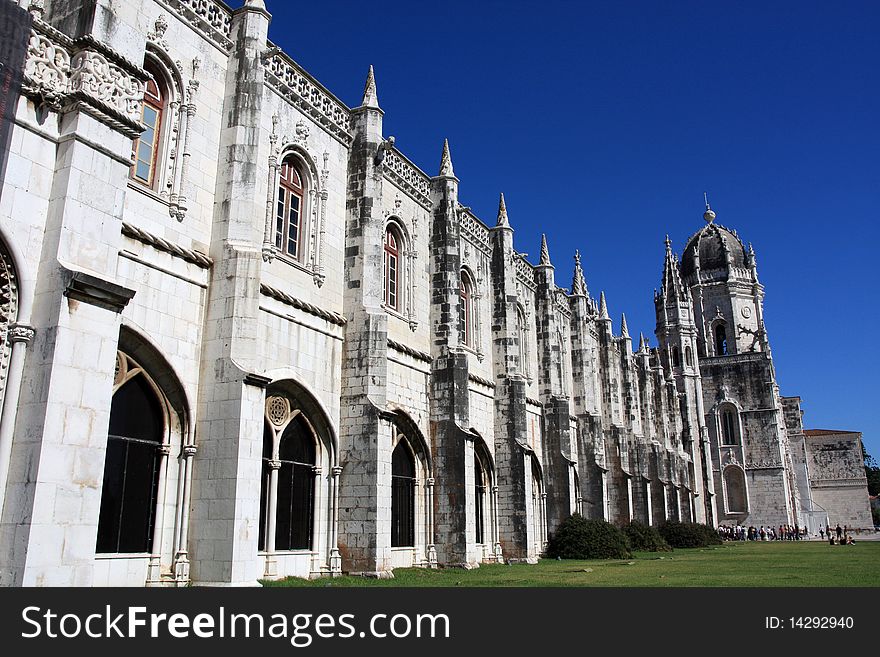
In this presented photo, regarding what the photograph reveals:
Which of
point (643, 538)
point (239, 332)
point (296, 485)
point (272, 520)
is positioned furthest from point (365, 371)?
point (643, 538)

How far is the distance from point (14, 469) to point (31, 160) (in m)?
4.23

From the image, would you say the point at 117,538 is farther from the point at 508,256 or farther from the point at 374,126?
the point at 508,256

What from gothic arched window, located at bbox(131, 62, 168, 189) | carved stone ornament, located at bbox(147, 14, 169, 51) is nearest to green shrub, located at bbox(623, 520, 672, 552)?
gothic arched window, located at bbox(131, 62, 168, 189)

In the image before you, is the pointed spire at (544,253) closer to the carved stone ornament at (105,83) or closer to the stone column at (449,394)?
the stone column at (449,394)

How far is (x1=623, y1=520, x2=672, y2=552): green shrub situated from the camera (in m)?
32.9

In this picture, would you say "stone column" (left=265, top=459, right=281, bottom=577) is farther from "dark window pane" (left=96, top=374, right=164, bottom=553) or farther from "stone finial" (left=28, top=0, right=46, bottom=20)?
"stone finial" (left=28, top=0, right=46, bottom=20)

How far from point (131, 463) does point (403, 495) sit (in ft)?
32.1

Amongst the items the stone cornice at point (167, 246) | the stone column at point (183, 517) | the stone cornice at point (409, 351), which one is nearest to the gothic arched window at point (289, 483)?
the stone column at point (183, 517)

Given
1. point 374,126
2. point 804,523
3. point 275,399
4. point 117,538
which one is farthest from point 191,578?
point 804,523

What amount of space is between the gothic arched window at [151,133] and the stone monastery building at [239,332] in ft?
0.19

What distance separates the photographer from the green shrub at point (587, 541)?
27672 millimetres

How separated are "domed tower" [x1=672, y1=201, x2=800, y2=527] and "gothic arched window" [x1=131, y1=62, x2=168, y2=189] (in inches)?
2273

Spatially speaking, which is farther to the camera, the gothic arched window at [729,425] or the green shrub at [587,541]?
the gothic arched window at [729,425]

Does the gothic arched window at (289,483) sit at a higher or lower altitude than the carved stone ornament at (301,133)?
lower
